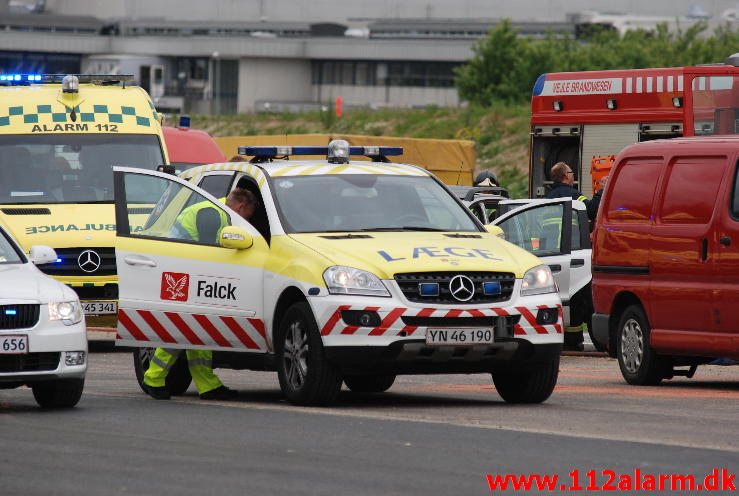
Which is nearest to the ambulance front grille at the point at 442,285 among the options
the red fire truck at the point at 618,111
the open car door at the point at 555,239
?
the open car door at the point at 555,239

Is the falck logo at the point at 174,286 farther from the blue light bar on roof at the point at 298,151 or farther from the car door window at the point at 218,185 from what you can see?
the blue light bar on roof at the point at 298,151

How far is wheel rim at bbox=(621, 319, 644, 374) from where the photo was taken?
49.7ft

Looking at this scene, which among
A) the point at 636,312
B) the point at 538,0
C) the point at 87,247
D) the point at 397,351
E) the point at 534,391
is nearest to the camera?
the point at 397,351

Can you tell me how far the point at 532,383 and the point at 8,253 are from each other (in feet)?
12.9

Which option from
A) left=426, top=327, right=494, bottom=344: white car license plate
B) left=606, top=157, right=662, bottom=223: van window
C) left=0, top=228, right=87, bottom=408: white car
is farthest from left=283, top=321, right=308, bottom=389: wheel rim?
left=606, top=157, right=662, bottom=223: van window

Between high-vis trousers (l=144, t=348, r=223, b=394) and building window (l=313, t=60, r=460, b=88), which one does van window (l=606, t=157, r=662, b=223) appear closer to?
high-vis trousers (l=144, t=348, r=223, b=394)

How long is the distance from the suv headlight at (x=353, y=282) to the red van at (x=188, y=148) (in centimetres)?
A: 1461

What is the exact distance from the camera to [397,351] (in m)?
11.9

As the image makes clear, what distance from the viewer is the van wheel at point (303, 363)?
12016 mm

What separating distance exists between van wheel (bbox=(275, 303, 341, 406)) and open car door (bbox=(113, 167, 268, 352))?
0.33 meters

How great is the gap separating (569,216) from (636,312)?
3655mm

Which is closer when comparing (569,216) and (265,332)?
(265,332)

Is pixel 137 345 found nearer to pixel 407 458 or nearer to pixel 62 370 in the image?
pixel 62 370

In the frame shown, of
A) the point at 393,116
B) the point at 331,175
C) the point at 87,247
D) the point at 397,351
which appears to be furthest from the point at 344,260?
the point at 393,116
